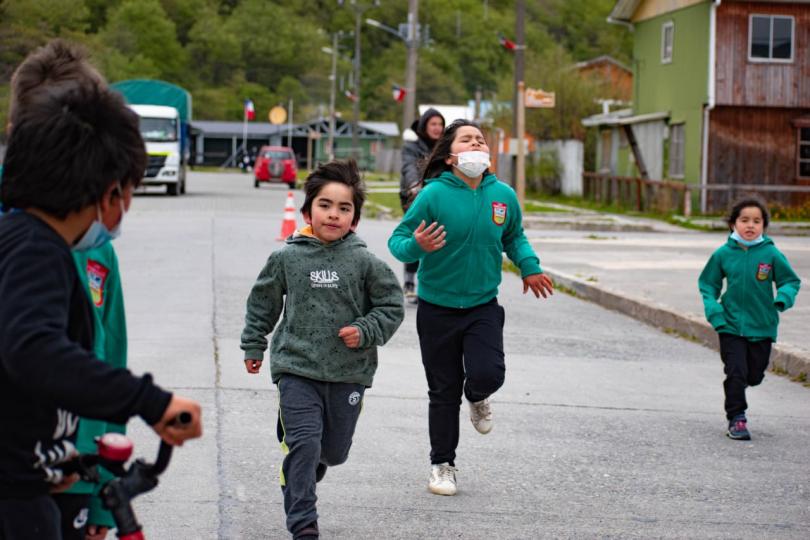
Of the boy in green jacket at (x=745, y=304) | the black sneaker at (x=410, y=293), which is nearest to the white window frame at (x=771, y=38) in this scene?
the black sneaker at (x=410, y=293)

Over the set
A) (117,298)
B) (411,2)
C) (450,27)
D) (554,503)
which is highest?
(450,27)

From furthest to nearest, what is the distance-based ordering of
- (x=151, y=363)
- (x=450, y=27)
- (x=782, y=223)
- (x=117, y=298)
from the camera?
1. (x=450, y=27)
2. (x=782, y=223)
3. (x=151, y=363)
4. (x=117, y=298)

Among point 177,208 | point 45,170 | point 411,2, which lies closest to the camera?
point 45,170

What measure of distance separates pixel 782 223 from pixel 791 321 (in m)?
17.4

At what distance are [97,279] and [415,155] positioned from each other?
8.85 m

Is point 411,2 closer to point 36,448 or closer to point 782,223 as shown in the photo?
point 782,223

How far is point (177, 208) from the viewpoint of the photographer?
106 ft

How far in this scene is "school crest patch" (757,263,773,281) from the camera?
790cm

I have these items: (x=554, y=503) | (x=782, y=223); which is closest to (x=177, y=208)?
(x=782, y=223)

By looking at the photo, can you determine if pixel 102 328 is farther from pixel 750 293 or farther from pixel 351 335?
pixel 750 293

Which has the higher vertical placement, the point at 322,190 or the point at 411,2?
the point at 411,2

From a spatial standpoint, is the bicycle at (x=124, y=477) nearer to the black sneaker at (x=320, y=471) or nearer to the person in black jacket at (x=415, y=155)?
the black sneaker at (x=320, y=471)

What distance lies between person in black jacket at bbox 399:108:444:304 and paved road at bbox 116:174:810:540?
0.77 meters

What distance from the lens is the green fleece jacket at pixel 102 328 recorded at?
308 centimetres
